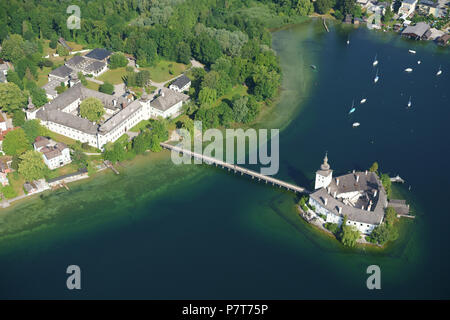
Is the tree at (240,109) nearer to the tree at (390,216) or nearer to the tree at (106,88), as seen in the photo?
the tree at (106,88)

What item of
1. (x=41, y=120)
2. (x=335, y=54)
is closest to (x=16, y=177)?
(x=41, y=120)

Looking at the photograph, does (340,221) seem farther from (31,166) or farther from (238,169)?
(31,166)

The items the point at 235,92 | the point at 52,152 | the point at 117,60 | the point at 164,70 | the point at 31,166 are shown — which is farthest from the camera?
the point at 164,70

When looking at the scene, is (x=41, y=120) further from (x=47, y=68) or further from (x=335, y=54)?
(x=335, y=54)

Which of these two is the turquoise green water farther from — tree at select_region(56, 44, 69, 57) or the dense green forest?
tree at select_region(56, 44, 69, 57)

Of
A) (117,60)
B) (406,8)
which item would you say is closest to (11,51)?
(117,60)

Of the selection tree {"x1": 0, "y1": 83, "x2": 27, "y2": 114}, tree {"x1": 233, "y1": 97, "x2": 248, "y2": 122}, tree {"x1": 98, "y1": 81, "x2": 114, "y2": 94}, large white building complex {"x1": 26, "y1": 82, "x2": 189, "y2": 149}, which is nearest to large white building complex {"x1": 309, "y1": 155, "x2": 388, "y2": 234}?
tree {"x1": 233, "y1": 97, "x2": 248, "y2": 122}
